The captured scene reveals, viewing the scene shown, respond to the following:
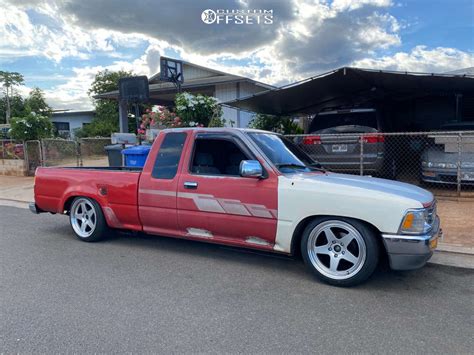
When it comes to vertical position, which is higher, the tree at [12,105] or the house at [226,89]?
the tree at [12,105]

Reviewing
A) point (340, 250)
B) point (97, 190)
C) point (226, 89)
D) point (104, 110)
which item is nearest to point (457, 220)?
point (340, 250)

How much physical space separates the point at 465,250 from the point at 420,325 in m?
2.38

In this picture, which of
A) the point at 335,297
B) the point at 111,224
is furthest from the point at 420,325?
the point at 111,224

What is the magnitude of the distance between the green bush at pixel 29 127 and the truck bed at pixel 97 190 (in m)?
9.86

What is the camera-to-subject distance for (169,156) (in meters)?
5.07

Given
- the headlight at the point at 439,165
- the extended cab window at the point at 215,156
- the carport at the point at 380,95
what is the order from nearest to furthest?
the extended cab window at the point at 215,156, the headlight at the point at 439,165, the carport at the point at 380,95

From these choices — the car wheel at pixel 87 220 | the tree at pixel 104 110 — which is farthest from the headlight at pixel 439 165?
the tree at pixel 104 110

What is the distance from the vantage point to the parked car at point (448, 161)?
7973 mm

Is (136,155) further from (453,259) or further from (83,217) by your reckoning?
(453,259)

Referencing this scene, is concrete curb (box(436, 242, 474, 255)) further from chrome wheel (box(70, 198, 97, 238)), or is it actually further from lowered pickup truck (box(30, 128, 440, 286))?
chrome wheel (box(70, 198, 97, 238))

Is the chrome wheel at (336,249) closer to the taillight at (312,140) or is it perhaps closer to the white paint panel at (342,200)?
the white paint panel at (342,200)

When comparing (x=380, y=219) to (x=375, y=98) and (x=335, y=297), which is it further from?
(x=375, y=98)

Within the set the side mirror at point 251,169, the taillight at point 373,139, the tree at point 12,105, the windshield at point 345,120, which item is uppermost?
the tree at point 12,105

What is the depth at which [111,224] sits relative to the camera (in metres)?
5.53
